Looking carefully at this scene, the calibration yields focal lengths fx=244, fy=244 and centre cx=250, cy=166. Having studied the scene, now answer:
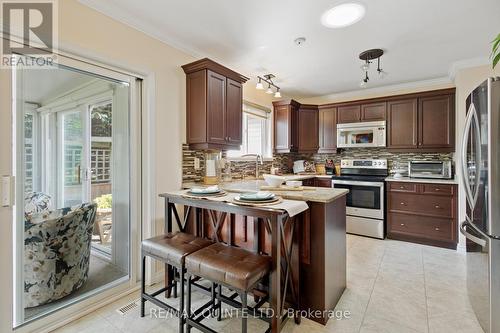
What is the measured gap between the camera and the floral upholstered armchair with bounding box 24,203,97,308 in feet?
6.19

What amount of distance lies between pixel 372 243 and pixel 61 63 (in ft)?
13.8

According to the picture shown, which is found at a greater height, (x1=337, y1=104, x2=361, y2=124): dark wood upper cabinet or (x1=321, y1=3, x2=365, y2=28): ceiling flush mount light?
(x1=321, y1=3, x2=365, y2=28): ceiling flush mount light

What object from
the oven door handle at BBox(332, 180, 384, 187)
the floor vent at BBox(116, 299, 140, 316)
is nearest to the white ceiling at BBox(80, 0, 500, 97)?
the oven door handle at BBox(332, 180, 384, 187)

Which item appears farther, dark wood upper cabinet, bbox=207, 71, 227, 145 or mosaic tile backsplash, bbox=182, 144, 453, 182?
mosaic tile backsplash, bbox=182, 144, 453, 182

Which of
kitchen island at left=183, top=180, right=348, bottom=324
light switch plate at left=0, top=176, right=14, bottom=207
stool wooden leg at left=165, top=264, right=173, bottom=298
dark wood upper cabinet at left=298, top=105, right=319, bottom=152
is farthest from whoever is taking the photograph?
dark wood upper cabinet at left=298, top=105, right=319, bottom=152

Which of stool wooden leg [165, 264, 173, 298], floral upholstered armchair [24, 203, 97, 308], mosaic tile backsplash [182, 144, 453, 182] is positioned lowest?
stool wooden leg [165, 264, 173, 298]

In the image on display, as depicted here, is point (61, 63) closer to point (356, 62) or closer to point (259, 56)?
point (259, 56)

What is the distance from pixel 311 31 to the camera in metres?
2.44

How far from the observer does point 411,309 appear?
2.05 metres

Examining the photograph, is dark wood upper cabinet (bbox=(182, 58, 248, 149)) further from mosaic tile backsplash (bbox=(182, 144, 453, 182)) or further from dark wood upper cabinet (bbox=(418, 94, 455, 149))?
dark wood upper cabinet (bbox=(418, 94, 455, 149))

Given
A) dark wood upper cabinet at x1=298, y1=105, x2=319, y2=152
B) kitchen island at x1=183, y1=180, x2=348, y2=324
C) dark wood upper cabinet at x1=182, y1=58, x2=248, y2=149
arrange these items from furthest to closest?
1. dark wood upper cabinet at x1=298, y1=105, x2=319, y2=152
2. dark wood upper cabinet at x1=182, y1=58, x2=248, y2=149
3. kitchen island at x1=183, y1=180, x2=348, y2=324

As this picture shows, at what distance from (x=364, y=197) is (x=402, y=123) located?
4.52ft

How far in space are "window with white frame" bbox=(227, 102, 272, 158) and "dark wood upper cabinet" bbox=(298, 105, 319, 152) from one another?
68 centimetres

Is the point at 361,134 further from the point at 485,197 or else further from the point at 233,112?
the point at 485,197
